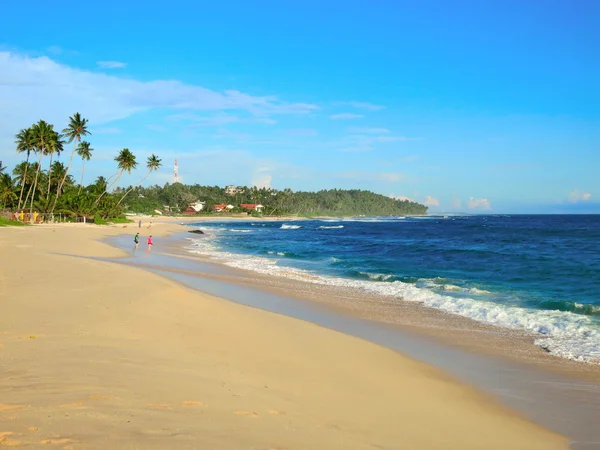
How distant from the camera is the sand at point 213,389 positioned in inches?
181

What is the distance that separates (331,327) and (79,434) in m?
8.29

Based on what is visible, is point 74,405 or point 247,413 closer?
point 74,405

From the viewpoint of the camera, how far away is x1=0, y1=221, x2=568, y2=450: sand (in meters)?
4.60

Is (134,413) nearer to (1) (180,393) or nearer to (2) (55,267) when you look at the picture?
(1) (180,393)

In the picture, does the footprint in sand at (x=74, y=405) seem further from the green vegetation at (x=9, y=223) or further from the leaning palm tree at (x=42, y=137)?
the leaning palm tree at (x=42, y=137)

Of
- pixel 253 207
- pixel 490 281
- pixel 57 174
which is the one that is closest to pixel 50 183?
pixel 57 174

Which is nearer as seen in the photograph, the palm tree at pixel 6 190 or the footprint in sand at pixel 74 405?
the footprint in sand at pixel 74 405

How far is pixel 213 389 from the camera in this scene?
6.09 metres

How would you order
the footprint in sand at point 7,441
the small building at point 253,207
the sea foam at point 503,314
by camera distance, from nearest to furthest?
the footprint in sand at point 7,441, the sea foam at point 503,314, the small building at point 253,207

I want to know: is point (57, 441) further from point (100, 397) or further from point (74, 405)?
point (100, 397)

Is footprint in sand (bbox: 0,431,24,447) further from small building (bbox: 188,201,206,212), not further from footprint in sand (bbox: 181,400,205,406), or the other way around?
small building (bbox: 188,201,206,212)

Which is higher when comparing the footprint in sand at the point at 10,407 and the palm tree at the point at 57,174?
the palm tree at the point at 57,174

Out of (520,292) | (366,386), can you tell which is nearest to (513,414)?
(366,386)

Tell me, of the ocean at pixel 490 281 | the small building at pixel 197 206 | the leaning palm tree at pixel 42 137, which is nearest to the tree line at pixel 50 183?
the leaning palm tree at pixel 42 137
